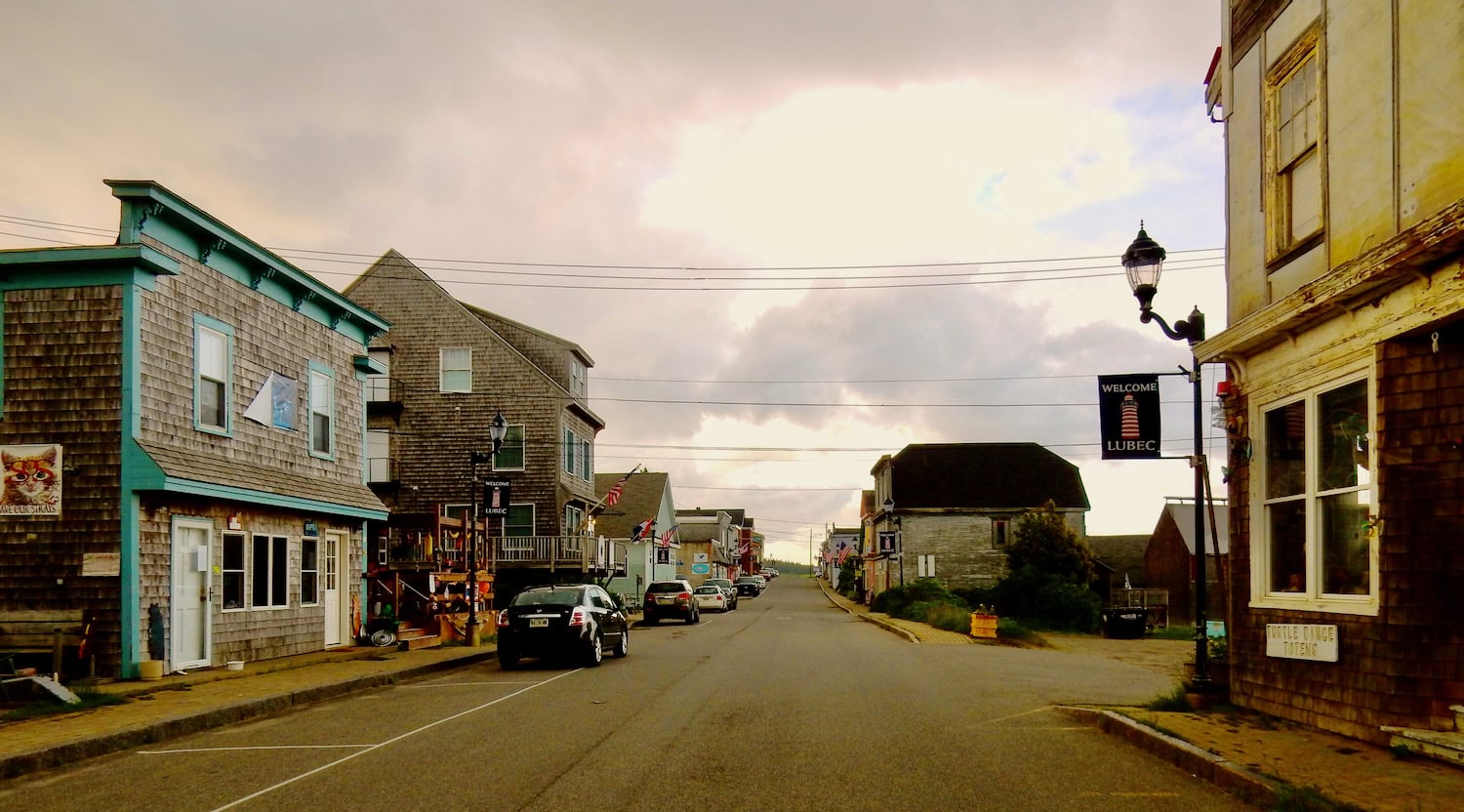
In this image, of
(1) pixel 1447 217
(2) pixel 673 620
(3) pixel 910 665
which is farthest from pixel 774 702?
(2) pixel 673 620

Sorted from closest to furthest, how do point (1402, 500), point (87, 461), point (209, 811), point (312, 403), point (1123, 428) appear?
point (209, 811) < point (1402, 500) < point (1123, 428) < point (87, 461) < point (312, 403)

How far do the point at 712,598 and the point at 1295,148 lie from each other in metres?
47.7

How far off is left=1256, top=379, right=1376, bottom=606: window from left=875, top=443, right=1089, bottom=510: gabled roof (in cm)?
4961

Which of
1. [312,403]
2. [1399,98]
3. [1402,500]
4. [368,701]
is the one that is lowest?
[368,701]

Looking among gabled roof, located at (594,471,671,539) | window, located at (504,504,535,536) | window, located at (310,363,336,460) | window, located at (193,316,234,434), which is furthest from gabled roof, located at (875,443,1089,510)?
window, located at (193,316,234,434)

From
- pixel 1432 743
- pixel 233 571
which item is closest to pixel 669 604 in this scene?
pixel 233 571

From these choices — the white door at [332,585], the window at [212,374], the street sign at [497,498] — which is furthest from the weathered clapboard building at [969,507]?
the window at [212,374]

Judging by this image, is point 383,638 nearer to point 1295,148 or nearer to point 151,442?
point 151,442

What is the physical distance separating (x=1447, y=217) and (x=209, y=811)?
32.5 ft

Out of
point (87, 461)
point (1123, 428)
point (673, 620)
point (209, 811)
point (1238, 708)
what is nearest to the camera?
point (209, 811)

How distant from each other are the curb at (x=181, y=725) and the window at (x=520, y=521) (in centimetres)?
2440

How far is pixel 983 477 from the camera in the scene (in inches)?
2468

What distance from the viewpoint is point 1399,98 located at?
9734mm

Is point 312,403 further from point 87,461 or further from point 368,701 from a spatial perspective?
point 368,701
